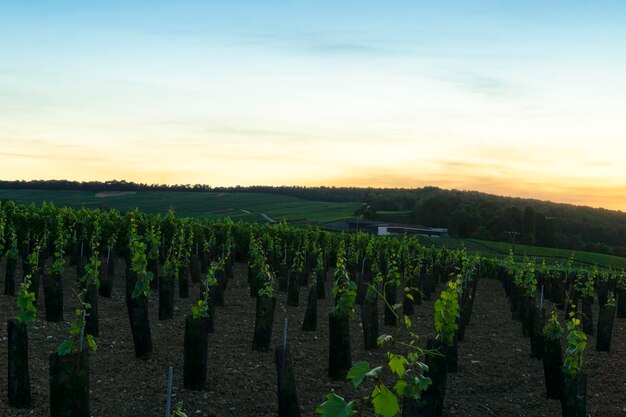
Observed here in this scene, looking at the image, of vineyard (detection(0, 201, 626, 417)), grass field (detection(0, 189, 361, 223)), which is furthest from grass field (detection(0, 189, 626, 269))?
vineyard (detection(0, 201, 626, 417))

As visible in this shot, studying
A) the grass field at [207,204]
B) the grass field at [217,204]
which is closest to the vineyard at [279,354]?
the grass field at [217,204]

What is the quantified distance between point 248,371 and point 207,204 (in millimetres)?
93025

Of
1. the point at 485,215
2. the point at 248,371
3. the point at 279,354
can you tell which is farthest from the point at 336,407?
the point at 485,215

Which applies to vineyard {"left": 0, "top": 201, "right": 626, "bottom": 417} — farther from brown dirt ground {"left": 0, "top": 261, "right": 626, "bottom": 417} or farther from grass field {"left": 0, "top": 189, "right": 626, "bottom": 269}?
grass field {"left": 0, "top": 189, "right": 626, "bottom": 269}

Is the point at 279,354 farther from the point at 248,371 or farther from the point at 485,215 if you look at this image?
the point at 485,215

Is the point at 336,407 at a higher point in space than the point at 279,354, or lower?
higher

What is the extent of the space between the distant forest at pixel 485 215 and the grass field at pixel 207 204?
4114mm

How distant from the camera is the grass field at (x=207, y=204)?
9350cm

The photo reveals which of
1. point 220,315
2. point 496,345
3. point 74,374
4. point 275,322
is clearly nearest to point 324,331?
point 275,322

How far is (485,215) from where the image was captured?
314 ft

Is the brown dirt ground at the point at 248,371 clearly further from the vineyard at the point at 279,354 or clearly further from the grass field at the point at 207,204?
the grass field at the point at 207,204

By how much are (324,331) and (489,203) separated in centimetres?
9127

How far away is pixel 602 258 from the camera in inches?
2987

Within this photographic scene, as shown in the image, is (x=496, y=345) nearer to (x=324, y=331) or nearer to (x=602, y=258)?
(x=324, y=331)
